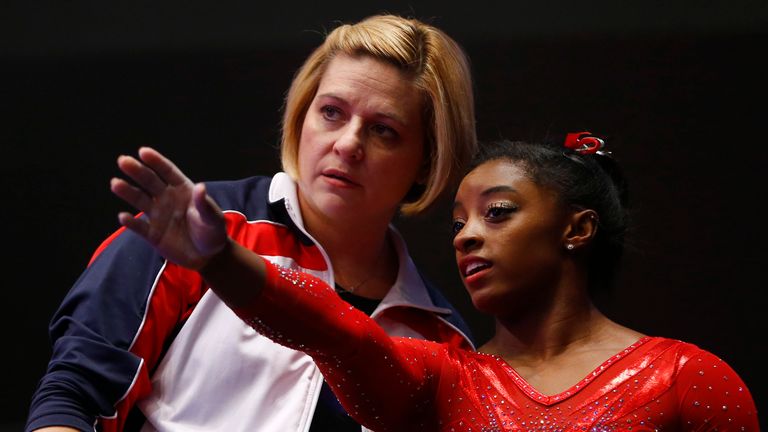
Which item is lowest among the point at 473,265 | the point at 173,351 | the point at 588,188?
the point at 173,351

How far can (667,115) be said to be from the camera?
6.81ft

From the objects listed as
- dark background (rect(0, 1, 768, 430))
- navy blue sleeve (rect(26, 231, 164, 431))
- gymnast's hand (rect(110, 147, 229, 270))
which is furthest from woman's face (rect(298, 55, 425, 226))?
gymnast's hand (rect(110, 147, 229, 270))

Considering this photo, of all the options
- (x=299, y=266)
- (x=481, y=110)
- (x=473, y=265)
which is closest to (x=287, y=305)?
(x=473, y=265)

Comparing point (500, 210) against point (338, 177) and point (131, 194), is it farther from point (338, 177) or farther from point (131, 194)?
point (131, 194)

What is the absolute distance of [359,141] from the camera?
157 centimetres

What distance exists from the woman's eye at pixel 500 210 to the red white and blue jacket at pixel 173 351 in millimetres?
302

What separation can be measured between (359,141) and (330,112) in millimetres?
83

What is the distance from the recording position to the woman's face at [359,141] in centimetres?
158

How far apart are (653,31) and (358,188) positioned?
0.81 meters

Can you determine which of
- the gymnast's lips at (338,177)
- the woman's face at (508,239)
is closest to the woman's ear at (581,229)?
the woman's face at (508,239)

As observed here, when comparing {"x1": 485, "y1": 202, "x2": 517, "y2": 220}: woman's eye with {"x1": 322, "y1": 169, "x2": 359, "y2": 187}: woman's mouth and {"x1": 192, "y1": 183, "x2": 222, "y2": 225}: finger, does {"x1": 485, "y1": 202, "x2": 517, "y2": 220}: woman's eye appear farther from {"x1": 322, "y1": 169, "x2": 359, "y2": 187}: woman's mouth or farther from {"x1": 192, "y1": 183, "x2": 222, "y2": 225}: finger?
{"x1": 192, "y1": 183, "x2": 222, "y2": 225}: finger

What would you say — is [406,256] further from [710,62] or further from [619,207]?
[710,62]

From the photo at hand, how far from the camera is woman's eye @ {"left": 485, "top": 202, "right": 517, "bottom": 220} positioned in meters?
1.42

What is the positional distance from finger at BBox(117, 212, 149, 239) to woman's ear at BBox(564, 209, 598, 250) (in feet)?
2.12
